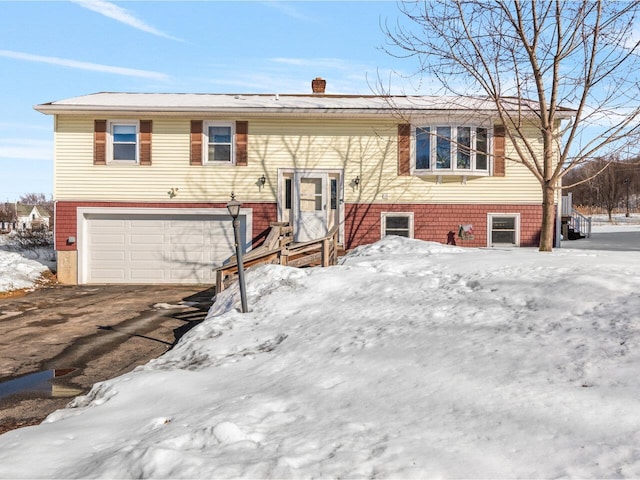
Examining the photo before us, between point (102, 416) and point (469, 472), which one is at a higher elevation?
point (469, 472)

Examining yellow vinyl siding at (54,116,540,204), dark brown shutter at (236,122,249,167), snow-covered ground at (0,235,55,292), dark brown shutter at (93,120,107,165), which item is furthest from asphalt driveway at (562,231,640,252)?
snow-covered ground at (0,235,55,292)

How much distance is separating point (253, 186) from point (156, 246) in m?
3.93

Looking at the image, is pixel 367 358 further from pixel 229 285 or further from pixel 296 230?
pixel 296 230

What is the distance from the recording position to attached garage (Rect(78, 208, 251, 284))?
1673 centimetres

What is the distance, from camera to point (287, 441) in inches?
135

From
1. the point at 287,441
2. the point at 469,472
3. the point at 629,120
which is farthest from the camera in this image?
the point at 629,120

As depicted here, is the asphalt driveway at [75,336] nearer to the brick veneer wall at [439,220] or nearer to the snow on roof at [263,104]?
the brick veneer wall at [439,220]

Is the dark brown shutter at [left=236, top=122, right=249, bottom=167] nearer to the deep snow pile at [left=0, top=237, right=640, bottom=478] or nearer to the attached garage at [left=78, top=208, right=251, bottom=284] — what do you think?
the attached garage at [left=78, top=208, right=251, bottom=284]

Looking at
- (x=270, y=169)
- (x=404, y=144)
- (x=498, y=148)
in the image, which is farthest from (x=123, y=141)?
(x=498, y=148)

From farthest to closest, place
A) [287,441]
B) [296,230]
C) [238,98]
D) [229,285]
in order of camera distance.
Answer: [238,98]
[296,230]
[229,285]
[287,441]

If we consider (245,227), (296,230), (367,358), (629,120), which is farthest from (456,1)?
(367,358)

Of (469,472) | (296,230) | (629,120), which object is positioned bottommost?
(469,472)

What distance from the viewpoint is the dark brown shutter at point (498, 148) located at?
16.1 m

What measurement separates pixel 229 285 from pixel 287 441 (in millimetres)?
7565
